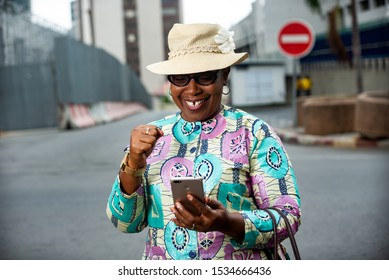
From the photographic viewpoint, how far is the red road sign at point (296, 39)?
10.6 m

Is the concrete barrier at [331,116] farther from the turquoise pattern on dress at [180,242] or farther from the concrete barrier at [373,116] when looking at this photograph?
the turquoise pattern on dress at [180,242]

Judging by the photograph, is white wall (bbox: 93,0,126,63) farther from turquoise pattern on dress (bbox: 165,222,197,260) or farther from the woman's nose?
turquoise pattern on dress (bbox: 165,222,197,260)

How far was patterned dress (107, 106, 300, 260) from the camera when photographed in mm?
1816

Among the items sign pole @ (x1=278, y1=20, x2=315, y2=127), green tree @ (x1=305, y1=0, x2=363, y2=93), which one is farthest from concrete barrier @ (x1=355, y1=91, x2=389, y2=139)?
sign pole @ (x1=278, y1=20, x2=315, y2=127)

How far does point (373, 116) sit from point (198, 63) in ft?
24.4

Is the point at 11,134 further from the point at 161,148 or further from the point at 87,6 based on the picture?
the point at 161,148

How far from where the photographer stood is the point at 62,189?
21.7ft

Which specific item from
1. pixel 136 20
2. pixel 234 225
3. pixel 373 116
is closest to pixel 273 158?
pixel 234 225

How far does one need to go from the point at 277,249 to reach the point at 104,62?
708 inches

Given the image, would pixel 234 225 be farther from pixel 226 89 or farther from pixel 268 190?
pixel 226 89

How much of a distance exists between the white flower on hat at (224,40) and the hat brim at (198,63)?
0.06 ft

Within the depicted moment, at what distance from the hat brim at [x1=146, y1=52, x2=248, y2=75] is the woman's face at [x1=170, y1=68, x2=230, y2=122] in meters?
0.05

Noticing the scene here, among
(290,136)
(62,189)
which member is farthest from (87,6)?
A: (290,136)

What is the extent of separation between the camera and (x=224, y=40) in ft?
6.32
